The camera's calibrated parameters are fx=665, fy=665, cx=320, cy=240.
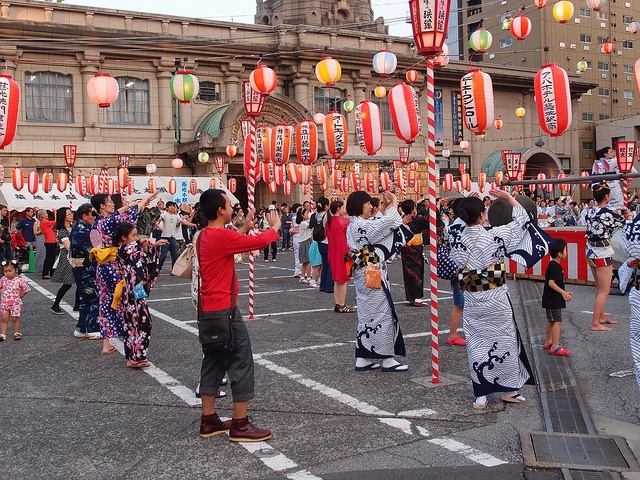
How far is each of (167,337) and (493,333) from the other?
4.60m

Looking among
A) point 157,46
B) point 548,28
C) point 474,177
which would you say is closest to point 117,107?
point 157,46

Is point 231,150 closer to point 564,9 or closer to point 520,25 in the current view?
point 520,25

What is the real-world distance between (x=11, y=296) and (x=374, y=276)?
505 cm

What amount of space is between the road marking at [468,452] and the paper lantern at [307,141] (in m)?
15.1

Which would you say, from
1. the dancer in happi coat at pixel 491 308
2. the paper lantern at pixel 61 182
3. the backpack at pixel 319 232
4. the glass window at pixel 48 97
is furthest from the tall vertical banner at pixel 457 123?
the dancer in happi coat at pixel 491 308

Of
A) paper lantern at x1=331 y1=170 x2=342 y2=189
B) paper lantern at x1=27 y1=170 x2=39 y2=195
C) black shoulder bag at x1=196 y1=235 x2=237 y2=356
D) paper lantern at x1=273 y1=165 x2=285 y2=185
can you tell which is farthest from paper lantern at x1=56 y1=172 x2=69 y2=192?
black shoulder bag at x1=196 y1=235 x2=237 y2=356

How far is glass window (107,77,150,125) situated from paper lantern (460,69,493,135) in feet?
73.4

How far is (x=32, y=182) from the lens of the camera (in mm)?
23141

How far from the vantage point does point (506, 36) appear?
5334 centimetres

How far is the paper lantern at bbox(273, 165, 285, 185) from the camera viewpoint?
26294 mm

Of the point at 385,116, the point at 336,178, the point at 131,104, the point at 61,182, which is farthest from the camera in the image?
the point at 385,116

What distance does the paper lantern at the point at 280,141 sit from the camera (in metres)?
20.5

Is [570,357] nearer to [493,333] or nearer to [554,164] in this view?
[493,333]

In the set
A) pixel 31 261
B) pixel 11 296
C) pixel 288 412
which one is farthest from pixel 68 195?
pixel 288 412
